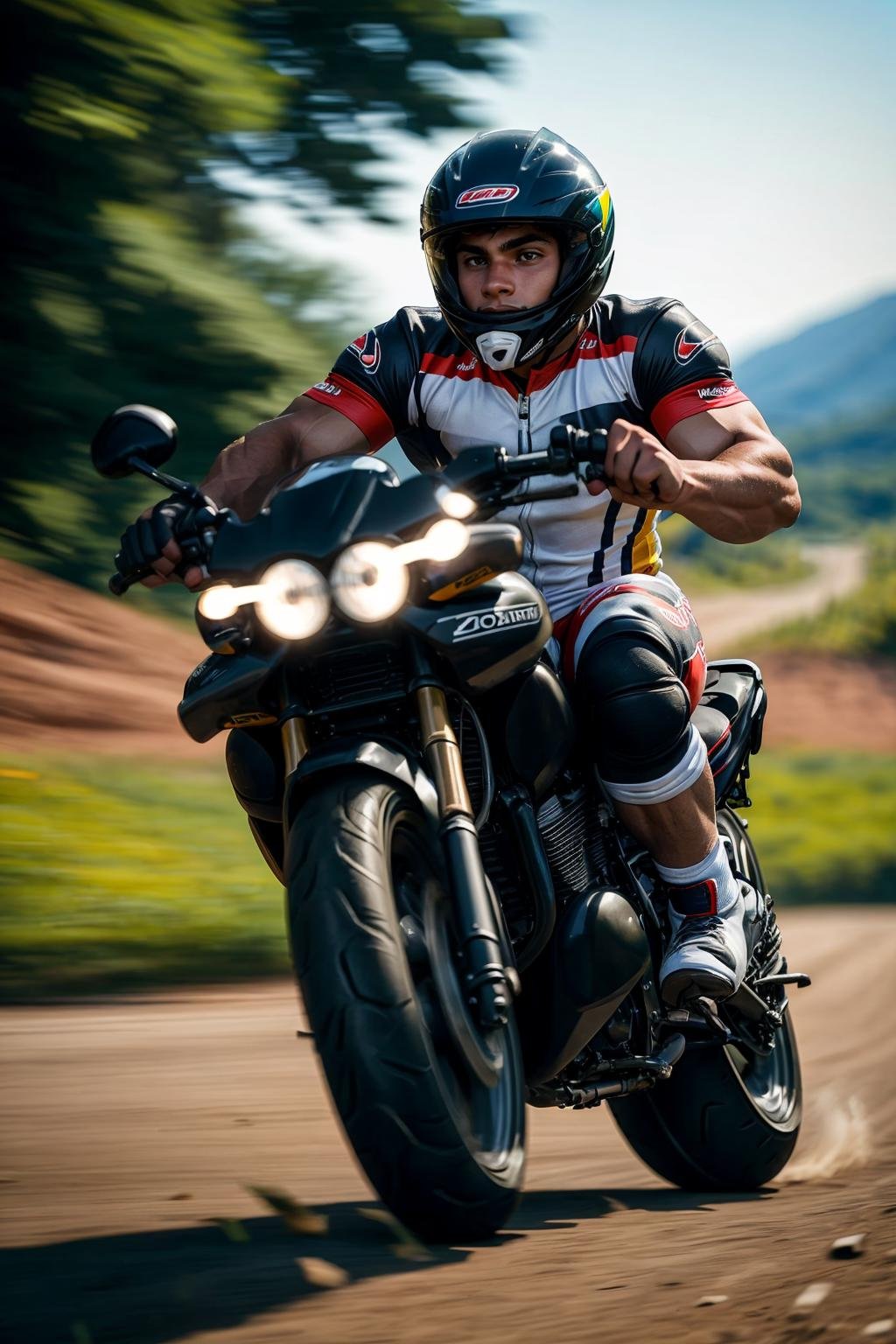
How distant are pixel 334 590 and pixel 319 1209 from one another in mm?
1325

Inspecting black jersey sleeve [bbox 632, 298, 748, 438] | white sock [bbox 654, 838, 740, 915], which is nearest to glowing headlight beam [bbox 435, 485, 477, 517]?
black jersey sleeve [bbox 632, 298, 748, 438]

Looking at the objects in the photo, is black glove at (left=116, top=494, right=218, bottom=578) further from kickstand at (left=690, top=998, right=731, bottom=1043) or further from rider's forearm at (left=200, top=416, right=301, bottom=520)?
kickstand at (left=690, top=998, right=731, bottom=1043)

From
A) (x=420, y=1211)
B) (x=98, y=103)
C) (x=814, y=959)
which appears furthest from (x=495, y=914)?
(x=98, y=103)

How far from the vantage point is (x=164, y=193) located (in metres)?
8.99

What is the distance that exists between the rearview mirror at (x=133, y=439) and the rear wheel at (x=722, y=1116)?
1.62 m

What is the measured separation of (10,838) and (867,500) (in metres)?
42.2

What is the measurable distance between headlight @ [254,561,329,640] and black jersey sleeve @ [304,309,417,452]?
1.01 meters

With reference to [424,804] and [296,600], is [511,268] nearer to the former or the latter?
[296,600]

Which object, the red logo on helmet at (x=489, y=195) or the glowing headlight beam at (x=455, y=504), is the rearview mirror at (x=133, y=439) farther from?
the red logo on helmet at (x=489, y=195)

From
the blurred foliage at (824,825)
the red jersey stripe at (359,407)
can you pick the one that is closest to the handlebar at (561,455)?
the red jersey stripe at (359,407)

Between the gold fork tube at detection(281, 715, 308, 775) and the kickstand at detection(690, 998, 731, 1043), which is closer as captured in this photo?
the gold fork tube at detection(281, 715, 308, 775)

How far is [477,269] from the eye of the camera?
12.2ft

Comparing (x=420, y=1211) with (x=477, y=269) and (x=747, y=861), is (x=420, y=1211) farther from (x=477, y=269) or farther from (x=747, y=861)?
(x=477, y=269)

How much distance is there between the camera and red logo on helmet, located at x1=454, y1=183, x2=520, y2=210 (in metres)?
3.59
